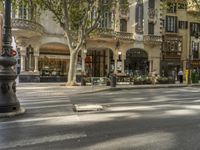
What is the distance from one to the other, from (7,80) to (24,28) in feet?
74.7

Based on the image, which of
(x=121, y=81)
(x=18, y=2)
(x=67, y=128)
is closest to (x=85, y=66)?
(x=121, y=81)

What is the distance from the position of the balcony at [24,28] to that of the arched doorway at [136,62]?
42.1ft

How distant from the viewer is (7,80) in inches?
402

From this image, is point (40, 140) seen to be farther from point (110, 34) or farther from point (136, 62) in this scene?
point (136, 62)

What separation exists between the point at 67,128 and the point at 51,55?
3037 centimetres

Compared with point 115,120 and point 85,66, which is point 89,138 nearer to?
point 115,120

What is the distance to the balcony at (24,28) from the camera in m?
32.0

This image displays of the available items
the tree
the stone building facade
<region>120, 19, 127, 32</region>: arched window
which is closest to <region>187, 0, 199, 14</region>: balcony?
the stone building facade

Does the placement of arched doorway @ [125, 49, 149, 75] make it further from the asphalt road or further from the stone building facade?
the asphalt road

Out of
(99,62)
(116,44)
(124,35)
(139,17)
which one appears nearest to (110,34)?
(116,44)

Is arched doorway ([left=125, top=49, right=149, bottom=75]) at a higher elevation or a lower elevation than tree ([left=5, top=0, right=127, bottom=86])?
lower

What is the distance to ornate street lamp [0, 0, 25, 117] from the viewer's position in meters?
10.0

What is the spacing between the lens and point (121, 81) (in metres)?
33.7

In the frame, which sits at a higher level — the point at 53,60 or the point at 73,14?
the point at 73,14
